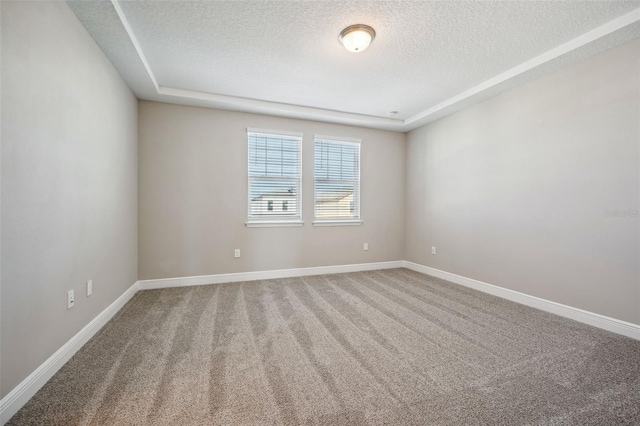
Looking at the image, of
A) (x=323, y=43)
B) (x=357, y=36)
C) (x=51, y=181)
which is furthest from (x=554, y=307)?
(x=51, y=181)

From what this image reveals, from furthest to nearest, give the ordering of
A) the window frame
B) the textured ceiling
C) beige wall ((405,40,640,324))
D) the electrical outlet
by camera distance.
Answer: the window frame
beige wall ((405,40,640,324))
the textured ceiling
the electrical outlet

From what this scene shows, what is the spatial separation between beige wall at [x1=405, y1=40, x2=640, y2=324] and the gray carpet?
488 mm

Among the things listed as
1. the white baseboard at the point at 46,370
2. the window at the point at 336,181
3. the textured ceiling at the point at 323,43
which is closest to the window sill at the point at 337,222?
the window at the point at 336,181

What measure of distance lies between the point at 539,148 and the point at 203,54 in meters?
3.71

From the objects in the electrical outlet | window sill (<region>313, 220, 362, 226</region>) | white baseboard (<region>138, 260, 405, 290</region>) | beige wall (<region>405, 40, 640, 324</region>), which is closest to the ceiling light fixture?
beige wall (<region>405, 40, 640, 324</region>)

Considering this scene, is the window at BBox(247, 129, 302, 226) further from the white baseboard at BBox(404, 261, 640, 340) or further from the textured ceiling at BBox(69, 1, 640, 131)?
the white baseboard at BBox(404, 261, 640, 340)

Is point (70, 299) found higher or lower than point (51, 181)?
lower

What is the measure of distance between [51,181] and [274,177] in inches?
105

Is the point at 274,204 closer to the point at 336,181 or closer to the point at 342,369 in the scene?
the point at 336,181

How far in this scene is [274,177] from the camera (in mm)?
4188

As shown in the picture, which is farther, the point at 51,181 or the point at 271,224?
the point at 271,224

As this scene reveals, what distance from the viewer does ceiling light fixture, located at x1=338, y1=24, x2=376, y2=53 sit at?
2.24 m

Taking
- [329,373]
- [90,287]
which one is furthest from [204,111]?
[329,373]

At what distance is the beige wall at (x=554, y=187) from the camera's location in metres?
2.36
